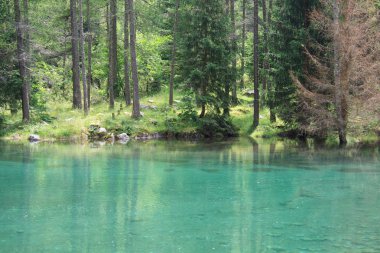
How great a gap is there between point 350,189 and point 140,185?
5658mm

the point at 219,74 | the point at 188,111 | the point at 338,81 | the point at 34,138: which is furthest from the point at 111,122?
the point at 338,81

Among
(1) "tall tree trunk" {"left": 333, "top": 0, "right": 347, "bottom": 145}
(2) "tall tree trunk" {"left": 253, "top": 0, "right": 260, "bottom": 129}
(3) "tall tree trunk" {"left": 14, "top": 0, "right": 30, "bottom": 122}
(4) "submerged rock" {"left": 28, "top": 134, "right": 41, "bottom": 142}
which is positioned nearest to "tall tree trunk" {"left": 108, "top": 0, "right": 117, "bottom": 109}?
(3) "tall tree trunk" {"left": 14, "top": 0, "right": 30, "bottom": 122}

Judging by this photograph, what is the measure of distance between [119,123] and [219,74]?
6358 millimetres

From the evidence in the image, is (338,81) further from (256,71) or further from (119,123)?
(119,123)

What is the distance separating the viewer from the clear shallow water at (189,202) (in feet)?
29.2

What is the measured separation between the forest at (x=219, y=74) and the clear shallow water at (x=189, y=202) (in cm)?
487

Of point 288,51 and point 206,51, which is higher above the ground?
point 206,51

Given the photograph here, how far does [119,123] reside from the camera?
28734 millimetres

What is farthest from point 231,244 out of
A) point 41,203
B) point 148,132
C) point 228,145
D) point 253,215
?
point 148,132

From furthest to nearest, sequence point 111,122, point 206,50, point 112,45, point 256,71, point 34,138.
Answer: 1. point 112,45
2. point 256,71
3. point 206,50
4. point 111,122
5. point 34,138

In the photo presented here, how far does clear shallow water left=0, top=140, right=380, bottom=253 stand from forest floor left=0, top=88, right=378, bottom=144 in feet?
20.8

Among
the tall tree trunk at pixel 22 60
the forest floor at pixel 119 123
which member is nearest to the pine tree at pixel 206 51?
the forest floor at pixel 119 123

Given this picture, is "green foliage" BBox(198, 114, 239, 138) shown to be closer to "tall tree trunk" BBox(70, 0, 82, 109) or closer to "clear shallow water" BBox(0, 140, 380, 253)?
"tall tree trunk" BBox(70, 0, 82, 109)

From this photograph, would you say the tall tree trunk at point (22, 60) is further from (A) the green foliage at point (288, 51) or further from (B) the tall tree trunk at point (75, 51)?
(A) the green foliage at point (288, 51)
